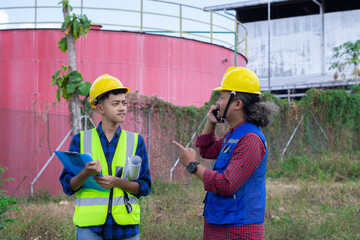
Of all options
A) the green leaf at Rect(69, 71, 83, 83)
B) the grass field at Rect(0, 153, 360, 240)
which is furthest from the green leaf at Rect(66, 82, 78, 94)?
the grass field at Rect(0, 153, 360, 240)

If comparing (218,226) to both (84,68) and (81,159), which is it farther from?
(84,68)

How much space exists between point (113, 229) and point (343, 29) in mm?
30905

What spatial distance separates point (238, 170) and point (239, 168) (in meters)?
0.01

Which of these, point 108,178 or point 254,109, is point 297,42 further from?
point 108,178

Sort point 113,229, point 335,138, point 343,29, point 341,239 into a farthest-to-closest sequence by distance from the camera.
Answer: point 343,29 → point 335,138 → point 341,239 → point 113,229

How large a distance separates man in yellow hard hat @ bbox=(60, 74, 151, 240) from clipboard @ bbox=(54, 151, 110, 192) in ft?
0.14

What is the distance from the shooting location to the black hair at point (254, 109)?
296cm

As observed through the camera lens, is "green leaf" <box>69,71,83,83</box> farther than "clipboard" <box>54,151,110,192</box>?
Yes

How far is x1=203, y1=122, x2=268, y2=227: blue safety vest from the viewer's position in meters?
2.74

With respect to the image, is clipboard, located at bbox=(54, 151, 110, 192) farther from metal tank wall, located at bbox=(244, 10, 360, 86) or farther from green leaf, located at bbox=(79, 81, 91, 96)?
metal tank wall, located at bbox=(244, 10, 360, 86)

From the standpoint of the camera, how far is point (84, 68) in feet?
34.6

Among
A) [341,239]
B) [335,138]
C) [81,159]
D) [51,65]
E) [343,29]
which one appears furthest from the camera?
[343,29]

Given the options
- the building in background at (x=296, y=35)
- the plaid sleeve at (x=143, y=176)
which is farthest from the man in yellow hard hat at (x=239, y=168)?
the building in background at (x=296, y=35)

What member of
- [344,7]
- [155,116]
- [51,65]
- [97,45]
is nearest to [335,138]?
[155,116]
